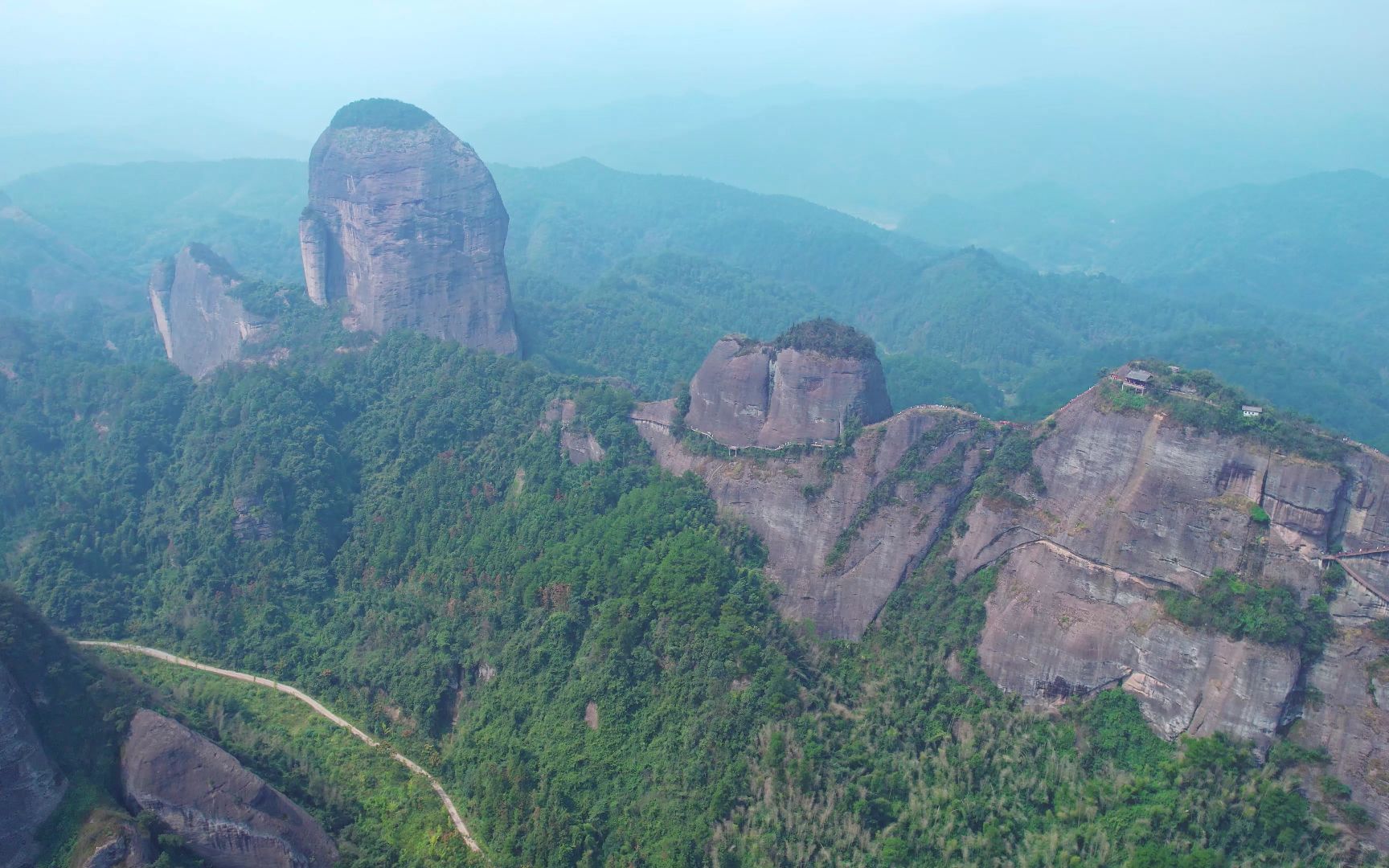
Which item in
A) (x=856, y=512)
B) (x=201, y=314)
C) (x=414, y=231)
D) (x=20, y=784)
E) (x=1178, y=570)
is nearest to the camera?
(x=20, y=784)

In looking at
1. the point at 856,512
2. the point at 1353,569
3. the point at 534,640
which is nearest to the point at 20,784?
the point at 534,640

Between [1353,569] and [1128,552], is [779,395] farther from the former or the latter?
[1353,569]

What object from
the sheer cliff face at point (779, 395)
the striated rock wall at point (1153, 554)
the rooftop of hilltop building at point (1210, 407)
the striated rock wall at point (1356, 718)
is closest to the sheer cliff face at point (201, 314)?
the sheer cliff face at point (779, 395)

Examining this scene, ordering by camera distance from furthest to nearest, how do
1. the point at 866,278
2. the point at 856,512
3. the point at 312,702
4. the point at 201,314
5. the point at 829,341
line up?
the point at 866,278 < the point at 201,314 < the point at 829,341 < the point at 312,702 < the point at 856,512

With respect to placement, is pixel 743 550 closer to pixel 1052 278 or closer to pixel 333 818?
pixel 333 818

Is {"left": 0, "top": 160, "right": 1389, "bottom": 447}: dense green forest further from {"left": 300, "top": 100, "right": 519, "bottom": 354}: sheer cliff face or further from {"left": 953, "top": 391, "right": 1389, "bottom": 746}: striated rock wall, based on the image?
{"left": 953, "top": 391, "right": 1389, "bottom": 746}: striated rock wall

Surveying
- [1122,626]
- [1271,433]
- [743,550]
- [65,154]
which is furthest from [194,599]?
[65,154]

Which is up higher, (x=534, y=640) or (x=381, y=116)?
(x=381, y=116)

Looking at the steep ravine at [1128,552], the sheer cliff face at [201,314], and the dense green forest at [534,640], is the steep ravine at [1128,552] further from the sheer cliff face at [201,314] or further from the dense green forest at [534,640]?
the sheer cliff face at [201,314]
